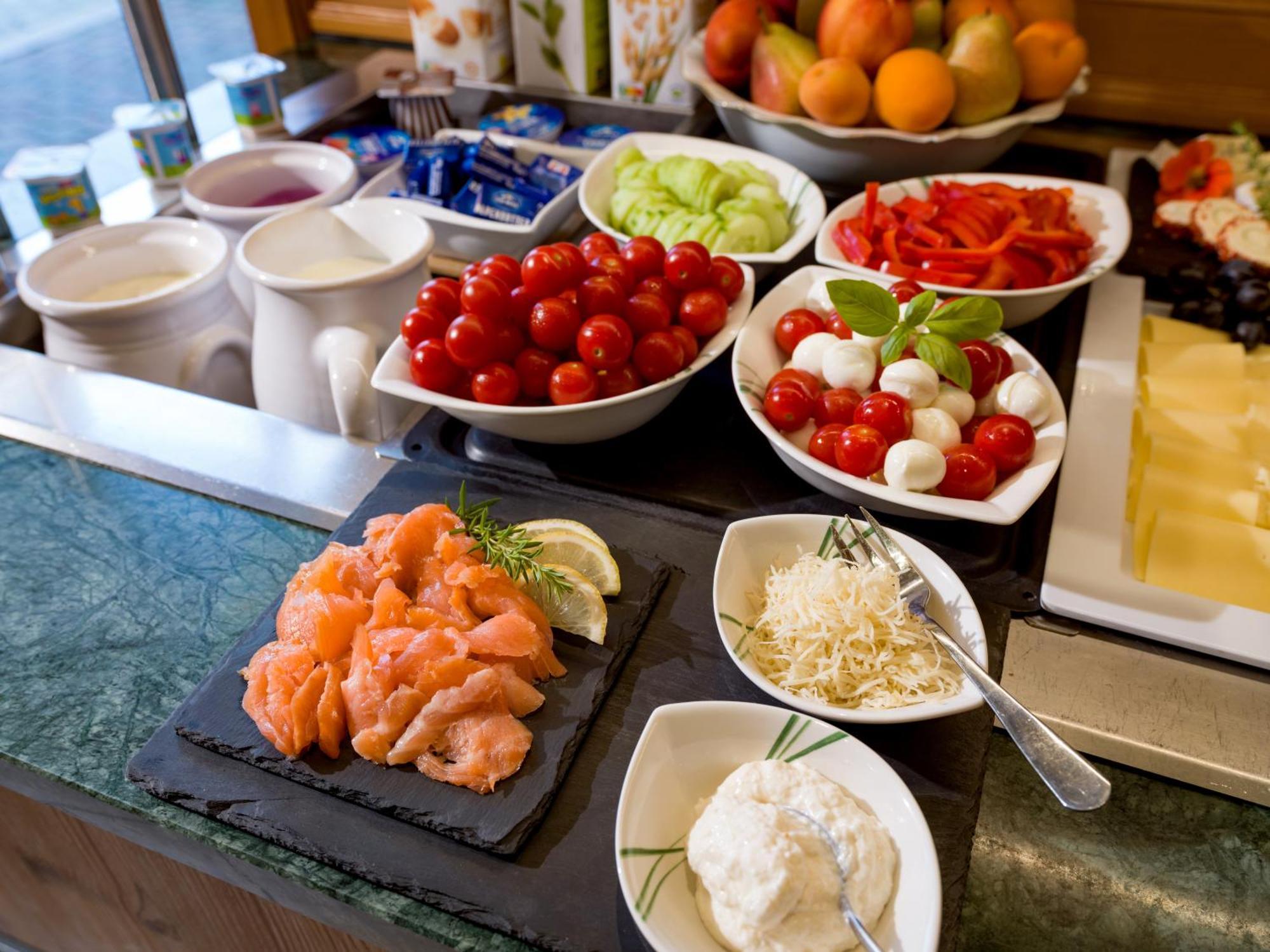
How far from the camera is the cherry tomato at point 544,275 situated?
3.61 feet

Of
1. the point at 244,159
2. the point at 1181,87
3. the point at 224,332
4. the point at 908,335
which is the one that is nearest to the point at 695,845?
the point at 908,335

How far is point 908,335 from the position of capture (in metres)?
1.05

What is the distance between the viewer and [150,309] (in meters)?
1.31

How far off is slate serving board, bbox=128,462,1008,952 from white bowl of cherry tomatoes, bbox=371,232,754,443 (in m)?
0.25

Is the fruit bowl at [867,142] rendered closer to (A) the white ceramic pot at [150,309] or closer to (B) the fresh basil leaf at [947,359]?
(B) the fresh basil leaf at [947,359]

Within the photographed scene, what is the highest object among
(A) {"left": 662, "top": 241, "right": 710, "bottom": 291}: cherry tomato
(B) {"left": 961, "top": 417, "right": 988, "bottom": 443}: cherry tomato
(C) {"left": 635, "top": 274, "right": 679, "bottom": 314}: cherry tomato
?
(A) {"left": 662, "top": 241, "right": 710, "bottom": 291}: cherry tomato

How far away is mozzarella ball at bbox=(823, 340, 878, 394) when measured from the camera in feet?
3.48

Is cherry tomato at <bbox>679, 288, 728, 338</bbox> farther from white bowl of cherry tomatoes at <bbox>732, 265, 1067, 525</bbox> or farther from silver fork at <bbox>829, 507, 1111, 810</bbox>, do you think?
silver fork at <bbox>829, 507, 1111, 810</bbox>

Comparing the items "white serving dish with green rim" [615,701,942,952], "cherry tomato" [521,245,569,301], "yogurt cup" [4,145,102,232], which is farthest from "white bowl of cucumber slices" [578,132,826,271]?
"yogurt cup" [4,145,102,232]

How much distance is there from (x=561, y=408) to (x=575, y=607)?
24cm

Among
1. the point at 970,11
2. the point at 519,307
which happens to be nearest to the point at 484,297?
the point at 519,307

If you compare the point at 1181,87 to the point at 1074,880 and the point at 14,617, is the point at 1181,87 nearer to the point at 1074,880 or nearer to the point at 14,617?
the point at 1074,880

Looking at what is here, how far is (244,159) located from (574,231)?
61 centimetres

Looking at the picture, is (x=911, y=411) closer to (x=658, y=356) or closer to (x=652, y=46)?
(x=658, y=356)
